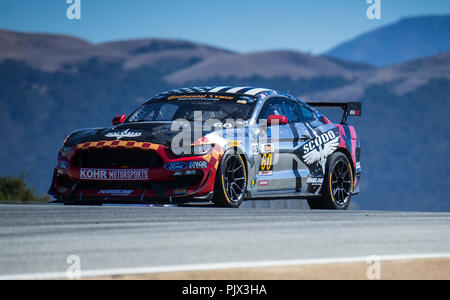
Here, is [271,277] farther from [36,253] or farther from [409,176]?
[409,176]

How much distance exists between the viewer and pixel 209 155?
8969mm

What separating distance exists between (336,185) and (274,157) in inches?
64.2

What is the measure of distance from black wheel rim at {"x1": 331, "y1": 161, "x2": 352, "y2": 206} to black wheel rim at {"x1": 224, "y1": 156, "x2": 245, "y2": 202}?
7.19 ft

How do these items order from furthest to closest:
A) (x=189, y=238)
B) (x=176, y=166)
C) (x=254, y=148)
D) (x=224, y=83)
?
(x=224, y=83), (x=254, y=148), (x=176, y=166), (x=189, y=238)

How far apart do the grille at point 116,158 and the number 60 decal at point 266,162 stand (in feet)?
4.84

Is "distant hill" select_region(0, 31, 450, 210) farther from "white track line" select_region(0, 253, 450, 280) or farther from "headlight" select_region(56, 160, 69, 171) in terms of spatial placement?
"white track line" select_region(0, 253, 450, 280)

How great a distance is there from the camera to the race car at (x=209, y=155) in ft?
29.3

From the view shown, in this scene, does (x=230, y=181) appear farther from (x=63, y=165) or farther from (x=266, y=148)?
(x=63, y=165)

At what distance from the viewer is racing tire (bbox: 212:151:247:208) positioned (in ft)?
29.8

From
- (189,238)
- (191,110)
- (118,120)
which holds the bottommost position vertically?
(189,238)

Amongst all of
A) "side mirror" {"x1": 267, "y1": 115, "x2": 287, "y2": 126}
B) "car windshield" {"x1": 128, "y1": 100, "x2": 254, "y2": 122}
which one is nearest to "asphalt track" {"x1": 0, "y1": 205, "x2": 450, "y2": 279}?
"side mirror" {"x1": 267, "y1": 115, "x2": 287, "y2": 126}

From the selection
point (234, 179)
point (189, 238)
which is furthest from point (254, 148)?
point (189, 238)

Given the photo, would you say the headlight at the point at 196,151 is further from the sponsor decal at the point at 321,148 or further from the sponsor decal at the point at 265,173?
the sponsor decal at the point at 321,148

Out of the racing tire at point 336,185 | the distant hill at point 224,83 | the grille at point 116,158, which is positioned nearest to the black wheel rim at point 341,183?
the racing tire at point 336,185
